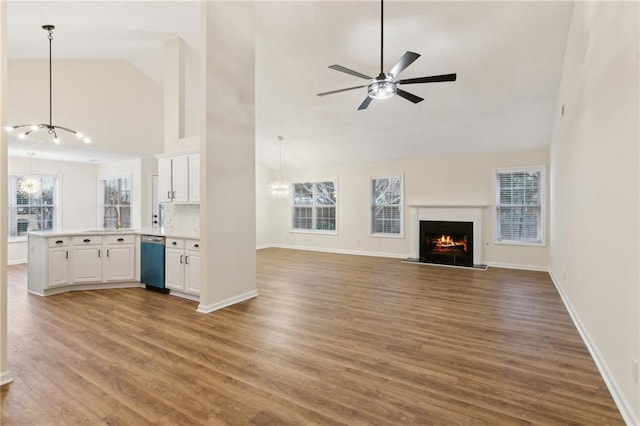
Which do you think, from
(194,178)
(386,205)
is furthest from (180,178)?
(386,205)

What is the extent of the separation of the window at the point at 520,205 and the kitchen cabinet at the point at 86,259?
782cm

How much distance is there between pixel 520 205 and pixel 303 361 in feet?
21.2

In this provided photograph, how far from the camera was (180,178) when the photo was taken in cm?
489

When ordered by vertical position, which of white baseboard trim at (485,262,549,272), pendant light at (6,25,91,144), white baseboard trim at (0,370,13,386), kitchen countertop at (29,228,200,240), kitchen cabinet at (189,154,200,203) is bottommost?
white baseboard trim at (0,370,13,386)

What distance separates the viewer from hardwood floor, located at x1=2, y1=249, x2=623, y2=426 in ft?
6.82

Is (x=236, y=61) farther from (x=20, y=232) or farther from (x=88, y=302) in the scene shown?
(x=20, y=232)

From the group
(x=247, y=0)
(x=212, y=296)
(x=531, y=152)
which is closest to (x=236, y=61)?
(x=247, y=0)

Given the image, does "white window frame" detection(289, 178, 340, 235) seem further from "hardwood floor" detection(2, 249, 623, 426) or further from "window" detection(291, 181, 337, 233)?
"hardwood floor" detection(2, 249, 623, 426)

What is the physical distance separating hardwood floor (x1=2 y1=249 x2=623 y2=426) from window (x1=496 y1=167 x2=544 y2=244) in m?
2.54

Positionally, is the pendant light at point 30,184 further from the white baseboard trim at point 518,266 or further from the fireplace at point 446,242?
the white baseboard trim at point 518,266

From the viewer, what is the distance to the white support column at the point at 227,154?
405 centimetres

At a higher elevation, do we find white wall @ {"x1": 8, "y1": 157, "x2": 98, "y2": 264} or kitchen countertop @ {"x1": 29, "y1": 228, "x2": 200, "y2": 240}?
white wall @ {"x1": 8, "y1": 157, "x2": 98, "y2": 264}

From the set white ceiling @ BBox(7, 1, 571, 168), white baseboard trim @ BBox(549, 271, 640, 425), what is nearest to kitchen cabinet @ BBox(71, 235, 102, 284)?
white ceiling @ BBox(7, 1, 571, 168)

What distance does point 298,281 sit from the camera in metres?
5.82
